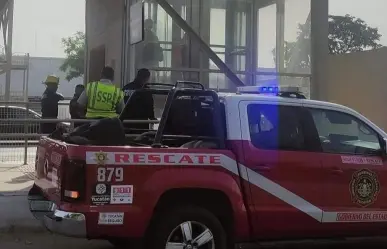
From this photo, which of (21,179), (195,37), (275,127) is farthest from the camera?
(195,37)

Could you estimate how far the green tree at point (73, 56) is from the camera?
2589 inches

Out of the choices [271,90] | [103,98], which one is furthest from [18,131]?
[271,90]

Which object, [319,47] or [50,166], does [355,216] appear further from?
[319,47]

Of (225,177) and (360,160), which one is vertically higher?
(360,160)

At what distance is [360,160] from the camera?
6.08m

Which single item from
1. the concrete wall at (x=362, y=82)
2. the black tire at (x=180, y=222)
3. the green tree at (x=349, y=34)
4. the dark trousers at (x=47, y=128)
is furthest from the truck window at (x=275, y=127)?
the green tree at (x=349, y=34)

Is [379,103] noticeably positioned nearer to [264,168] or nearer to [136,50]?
[136,50]

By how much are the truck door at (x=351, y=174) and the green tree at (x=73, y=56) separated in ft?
200

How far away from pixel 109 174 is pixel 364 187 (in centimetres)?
281

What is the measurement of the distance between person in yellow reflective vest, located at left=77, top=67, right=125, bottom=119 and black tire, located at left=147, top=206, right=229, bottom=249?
10.1 ft

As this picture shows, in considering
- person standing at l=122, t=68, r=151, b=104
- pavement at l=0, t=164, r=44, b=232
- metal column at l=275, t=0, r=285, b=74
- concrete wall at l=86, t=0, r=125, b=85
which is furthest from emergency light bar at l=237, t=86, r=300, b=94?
metal column at l=275, t=0, r=285, b=74

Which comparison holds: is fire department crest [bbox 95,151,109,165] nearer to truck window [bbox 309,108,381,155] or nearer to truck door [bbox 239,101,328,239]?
truck door [bbox 239,101,328,239]

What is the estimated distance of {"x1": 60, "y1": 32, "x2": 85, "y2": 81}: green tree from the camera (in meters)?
65.8

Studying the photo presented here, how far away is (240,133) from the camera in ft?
18.3
